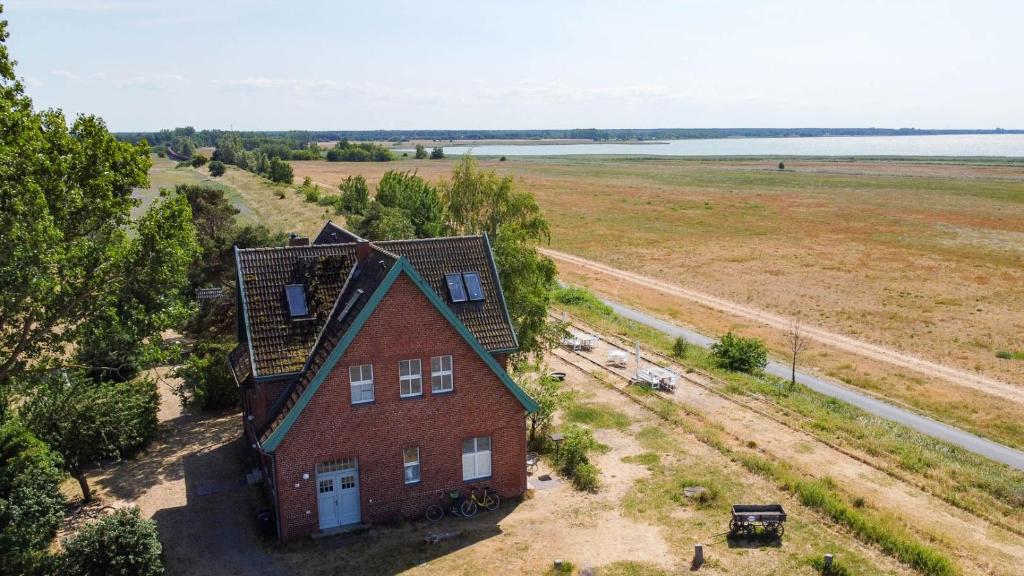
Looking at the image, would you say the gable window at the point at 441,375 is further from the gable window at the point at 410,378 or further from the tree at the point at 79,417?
the tree at the point at 79,417

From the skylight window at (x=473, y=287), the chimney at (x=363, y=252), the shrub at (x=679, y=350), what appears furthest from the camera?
the shrub at (x=679, y=350)

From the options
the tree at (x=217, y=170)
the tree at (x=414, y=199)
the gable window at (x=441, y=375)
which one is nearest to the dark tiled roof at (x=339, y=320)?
the gable window at (x=441, y=375)

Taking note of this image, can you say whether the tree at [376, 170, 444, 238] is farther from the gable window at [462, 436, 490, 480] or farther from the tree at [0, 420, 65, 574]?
the tree at [0, 420, 65, 574]

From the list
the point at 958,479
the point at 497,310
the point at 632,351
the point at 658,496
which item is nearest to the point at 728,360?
the point at 632,351

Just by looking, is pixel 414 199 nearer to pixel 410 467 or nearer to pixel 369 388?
pixel 410 467

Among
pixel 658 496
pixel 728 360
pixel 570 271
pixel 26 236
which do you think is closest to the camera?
pixel 26 236

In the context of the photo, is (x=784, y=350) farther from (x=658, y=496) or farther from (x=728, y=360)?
(x=658, y=496)
